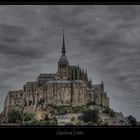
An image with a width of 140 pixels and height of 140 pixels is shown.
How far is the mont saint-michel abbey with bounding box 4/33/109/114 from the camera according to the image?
2574mm

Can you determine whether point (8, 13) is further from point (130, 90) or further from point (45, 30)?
point (130, 90)

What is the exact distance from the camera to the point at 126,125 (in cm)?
252

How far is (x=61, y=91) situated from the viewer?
8.63ft

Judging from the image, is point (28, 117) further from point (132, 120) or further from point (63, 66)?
point (132, 120)

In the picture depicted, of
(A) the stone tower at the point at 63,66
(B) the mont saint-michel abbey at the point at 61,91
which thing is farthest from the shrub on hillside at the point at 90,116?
(A) the stone tower at the point at 63,66

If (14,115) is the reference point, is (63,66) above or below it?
above

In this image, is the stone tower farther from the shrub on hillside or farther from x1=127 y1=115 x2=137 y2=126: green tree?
x1=127 y1=115 x2=137 y2=126: green tree

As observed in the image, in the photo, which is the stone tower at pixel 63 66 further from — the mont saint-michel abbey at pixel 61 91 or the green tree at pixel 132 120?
the green tree at pixel 132 120

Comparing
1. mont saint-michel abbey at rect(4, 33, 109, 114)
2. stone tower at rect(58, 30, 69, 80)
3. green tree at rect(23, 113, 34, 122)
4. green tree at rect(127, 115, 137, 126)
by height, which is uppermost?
stone tower at rect(58, 30, 69, 80)

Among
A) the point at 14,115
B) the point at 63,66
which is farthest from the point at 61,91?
the point at 14,115

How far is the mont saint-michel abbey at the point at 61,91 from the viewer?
257 centimetres

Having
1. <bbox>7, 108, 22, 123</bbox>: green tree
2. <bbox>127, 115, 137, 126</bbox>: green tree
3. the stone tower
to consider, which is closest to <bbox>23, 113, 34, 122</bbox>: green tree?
<bbox>7, 108, 22, 123</bbox>: green tree

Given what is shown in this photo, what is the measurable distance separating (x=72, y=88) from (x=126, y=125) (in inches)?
11.5

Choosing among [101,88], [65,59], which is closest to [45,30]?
[65,59]
